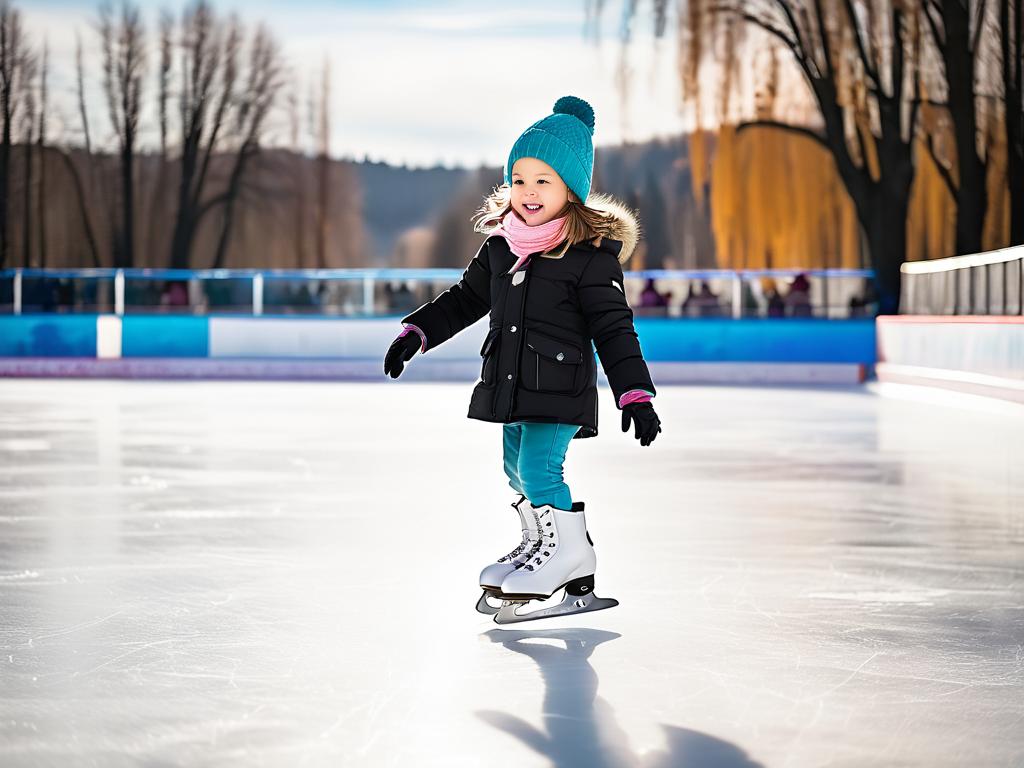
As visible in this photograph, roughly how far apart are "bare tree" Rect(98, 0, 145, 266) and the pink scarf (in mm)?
23921

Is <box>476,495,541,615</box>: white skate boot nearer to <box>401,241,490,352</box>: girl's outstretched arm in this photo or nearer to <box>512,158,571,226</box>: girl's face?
<box>401,241,490,352</box>: girl's outstretched arm

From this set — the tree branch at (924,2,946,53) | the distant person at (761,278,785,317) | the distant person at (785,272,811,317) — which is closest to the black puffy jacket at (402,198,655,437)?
the distant person at (761,278,785,317)

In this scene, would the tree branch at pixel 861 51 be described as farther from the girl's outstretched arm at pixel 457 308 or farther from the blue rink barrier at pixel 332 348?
the girl's outstretched arm at pixel 457 308

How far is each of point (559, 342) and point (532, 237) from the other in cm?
25

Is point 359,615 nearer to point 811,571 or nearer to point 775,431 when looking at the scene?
point 811,571

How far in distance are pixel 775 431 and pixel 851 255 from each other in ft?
A: 40.4

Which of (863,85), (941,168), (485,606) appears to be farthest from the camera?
(941,168)

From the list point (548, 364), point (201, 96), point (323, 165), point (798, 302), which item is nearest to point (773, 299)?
point (798, 302)

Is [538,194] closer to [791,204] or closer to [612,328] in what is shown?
[612,328]

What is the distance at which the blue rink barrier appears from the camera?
16.9m

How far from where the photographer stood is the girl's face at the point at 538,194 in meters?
3.60

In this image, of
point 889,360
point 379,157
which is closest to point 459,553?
point 889,360

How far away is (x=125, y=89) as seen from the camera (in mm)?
27016

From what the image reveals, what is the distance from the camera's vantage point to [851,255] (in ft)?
70.2
